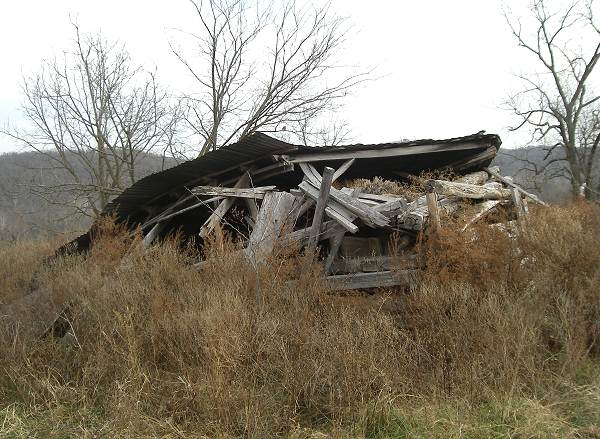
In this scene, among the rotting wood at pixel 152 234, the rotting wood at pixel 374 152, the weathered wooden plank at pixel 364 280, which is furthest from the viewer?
the rotting wood at pixel 152 234

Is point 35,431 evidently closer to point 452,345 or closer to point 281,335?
point 281,335

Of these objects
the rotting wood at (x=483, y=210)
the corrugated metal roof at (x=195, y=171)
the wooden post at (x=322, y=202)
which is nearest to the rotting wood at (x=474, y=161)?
the rotting wood at (x=483, y=210)

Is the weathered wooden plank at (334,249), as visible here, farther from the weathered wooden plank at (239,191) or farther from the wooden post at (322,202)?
the weathered wooden plank at (239,191)

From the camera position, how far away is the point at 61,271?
6676mm

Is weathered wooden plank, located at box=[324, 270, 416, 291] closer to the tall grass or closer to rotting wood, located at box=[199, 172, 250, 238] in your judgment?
the tall grass

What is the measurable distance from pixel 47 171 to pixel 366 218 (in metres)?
16.1

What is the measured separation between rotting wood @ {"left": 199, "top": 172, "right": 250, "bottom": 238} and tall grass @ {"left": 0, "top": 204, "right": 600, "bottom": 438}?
156 cm

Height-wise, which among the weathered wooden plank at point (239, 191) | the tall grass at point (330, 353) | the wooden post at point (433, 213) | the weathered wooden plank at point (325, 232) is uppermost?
the weathered wooden plank at point (239, 191)

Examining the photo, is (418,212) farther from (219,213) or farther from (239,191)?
(219,213)

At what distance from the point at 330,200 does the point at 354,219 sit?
0.62 m

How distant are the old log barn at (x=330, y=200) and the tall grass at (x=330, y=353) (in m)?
0.60

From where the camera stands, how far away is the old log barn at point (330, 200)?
5746 millimetres

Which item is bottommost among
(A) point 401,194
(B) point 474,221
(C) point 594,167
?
(B) point 474,221

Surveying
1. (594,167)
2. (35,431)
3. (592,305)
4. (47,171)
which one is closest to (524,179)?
(594,167)
